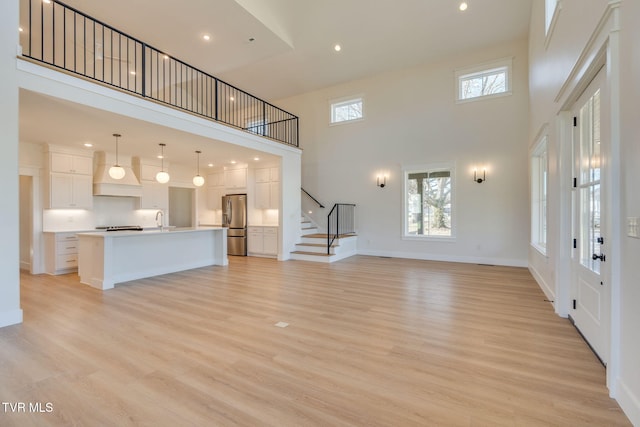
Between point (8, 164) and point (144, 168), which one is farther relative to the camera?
point (144, 168)

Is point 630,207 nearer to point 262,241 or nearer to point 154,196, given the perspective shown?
point 262,241

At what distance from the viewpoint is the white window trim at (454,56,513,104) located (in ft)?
21.5

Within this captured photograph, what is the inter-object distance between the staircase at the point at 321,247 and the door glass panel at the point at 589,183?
501 cm

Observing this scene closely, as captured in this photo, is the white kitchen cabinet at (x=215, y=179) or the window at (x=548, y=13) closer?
the window at (x=548, y=13)

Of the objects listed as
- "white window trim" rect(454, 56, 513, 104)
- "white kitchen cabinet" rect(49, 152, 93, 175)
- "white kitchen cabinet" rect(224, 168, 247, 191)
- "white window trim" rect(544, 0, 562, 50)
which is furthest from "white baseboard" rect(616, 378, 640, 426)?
"white kitchen cabinet" rect(49, 152, 93, 175)

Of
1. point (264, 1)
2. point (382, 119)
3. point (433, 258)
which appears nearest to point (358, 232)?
point (433, 258)

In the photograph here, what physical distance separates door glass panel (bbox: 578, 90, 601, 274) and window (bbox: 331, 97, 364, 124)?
238 inches

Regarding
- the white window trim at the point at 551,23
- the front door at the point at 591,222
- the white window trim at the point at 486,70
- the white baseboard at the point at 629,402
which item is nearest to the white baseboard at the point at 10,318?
the white baseboard at the point at 629,402

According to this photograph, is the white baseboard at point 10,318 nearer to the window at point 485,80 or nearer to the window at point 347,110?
the window at point 347,110

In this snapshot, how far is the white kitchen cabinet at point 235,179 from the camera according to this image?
8.64 meters

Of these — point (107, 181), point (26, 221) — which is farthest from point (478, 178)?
point (26, 221)

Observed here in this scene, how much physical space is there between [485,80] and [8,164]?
337 inches

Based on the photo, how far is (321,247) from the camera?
25.2 ft

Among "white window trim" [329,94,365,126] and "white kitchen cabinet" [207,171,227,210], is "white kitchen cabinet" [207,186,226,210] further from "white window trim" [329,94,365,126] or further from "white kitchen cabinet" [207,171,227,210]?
"white window trim" [329,94,365,126]
